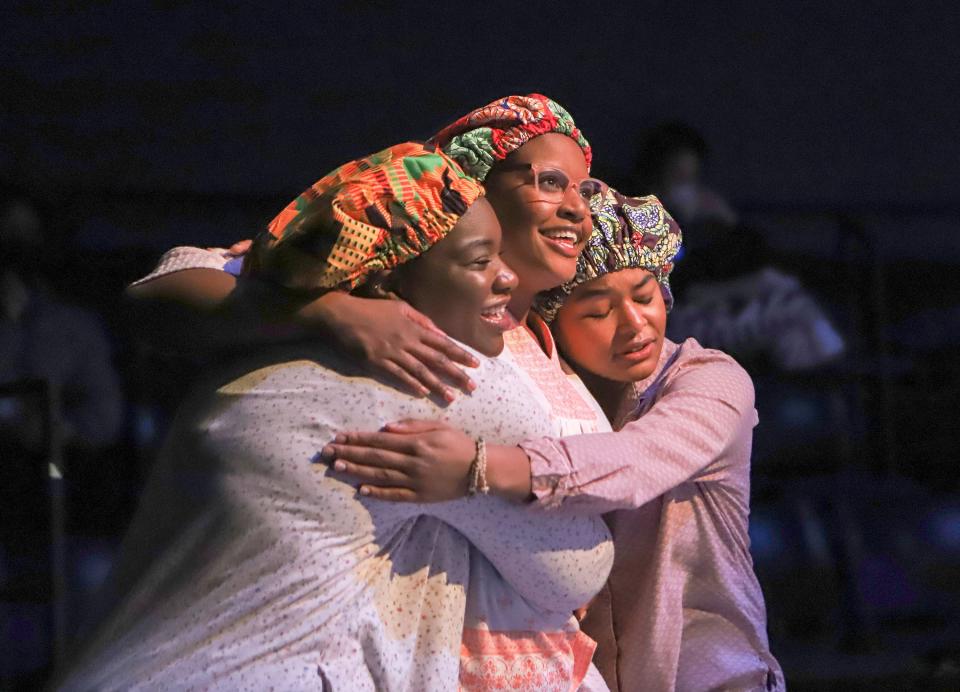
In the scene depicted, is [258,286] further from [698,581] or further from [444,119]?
[444,119]

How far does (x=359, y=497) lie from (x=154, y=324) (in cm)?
45

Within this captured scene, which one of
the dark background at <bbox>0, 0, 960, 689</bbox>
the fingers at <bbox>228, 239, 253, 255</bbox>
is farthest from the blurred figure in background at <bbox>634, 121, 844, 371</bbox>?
the fingers at <bbox>228, 239, 253, 255</bbox>

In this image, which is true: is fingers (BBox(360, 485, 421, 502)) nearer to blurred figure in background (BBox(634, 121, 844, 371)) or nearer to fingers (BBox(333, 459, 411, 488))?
fingers (BBox(333, 459, 411, 488))

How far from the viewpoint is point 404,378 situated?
2.16 m

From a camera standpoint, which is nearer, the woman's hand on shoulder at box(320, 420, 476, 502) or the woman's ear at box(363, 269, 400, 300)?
the woman's hand on shoulder at box(320, 420, 476, 502)

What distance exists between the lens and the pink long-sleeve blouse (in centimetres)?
259

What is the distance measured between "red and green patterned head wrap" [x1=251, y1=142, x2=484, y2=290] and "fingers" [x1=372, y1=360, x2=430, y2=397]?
0.14m

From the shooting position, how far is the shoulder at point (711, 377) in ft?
8.50

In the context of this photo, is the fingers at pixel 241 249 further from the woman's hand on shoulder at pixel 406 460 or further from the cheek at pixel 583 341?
the cheek at pixel 583 341

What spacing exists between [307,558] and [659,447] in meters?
0.65

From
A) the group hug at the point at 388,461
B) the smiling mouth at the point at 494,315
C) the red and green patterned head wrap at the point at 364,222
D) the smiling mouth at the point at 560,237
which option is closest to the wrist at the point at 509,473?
the group hug at the point at 388,461

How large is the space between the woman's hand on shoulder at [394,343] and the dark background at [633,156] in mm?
2300

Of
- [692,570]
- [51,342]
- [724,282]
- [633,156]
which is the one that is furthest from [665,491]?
[633,156]

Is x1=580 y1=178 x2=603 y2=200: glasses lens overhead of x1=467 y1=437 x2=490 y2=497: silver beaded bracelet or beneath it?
overhead
